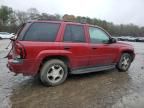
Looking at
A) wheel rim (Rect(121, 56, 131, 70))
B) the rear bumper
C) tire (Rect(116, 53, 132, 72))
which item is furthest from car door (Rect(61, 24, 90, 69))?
wheel rim (Rect(121, 56, 131, 70))

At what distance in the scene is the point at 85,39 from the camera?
671 cm

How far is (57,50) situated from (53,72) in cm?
64

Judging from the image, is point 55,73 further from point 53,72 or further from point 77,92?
point 77,92

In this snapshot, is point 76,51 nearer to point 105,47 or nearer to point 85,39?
point 85,39

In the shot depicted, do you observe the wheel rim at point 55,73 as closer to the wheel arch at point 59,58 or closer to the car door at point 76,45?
the wheel arch at point 59,58

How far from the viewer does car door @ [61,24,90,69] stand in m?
6.26

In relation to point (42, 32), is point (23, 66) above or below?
below

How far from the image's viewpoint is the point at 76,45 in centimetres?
639

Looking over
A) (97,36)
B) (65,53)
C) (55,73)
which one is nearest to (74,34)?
(65,53)

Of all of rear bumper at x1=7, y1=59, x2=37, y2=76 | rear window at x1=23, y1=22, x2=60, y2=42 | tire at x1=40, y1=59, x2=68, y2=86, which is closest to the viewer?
rear bumper at x1=7, y1=59, x2=37, y2=76

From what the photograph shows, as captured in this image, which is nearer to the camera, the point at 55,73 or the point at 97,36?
the point at 55,73

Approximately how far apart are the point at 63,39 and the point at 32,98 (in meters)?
1.97

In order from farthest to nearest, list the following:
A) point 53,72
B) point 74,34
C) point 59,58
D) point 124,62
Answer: point 124,62 < point 74,34 < point 59,58 < point 53,72

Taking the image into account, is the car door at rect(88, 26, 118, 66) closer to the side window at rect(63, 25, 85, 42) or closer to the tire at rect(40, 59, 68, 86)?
the side window at rect(63, 25, 85, 42)
